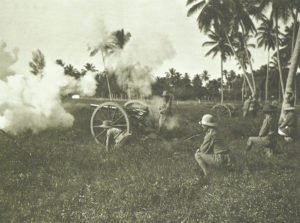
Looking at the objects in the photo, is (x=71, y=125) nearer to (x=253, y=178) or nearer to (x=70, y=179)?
(x=70, y=179)

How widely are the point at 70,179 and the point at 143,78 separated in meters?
6.97

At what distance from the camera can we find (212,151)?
23.4ft

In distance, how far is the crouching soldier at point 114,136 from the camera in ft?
31.4

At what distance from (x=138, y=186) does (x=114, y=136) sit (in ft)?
11.9

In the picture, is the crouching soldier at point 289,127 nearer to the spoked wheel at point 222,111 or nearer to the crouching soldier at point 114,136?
the crouching soldier at point 114,136

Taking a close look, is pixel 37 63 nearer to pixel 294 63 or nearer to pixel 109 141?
pixel 109 141

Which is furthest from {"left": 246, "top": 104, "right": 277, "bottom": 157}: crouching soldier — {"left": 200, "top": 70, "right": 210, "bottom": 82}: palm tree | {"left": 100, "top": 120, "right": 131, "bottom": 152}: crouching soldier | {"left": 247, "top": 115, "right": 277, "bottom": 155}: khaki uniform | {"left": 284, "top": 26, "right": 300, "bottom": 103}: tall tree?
{"left": 200, "top": 70, "right": 210, "bottom": 82}: palm tree

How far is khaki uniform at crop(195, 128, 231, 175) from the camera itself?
697 cm

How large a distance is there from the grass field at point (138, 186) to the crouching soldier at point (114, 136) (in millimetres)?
283

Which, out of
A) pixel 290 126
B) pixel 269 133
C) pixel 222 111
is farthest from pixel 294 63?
pixel 222 111

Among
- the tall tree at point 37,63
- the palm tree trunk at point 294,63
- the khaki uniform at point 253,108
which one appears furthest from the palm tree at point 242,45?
the tall tree at point 37,63

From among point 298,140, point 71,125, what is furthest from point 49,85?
point 298,140

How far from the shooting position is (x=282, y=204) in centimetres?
570

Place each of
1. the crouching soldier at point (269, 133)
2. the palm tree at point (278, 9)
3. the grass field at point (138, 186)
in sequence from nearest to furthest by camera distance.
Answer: the grass field at point (138, 186), the crouching soldier at point (269, 133), the palm tree at point (278, 9)
